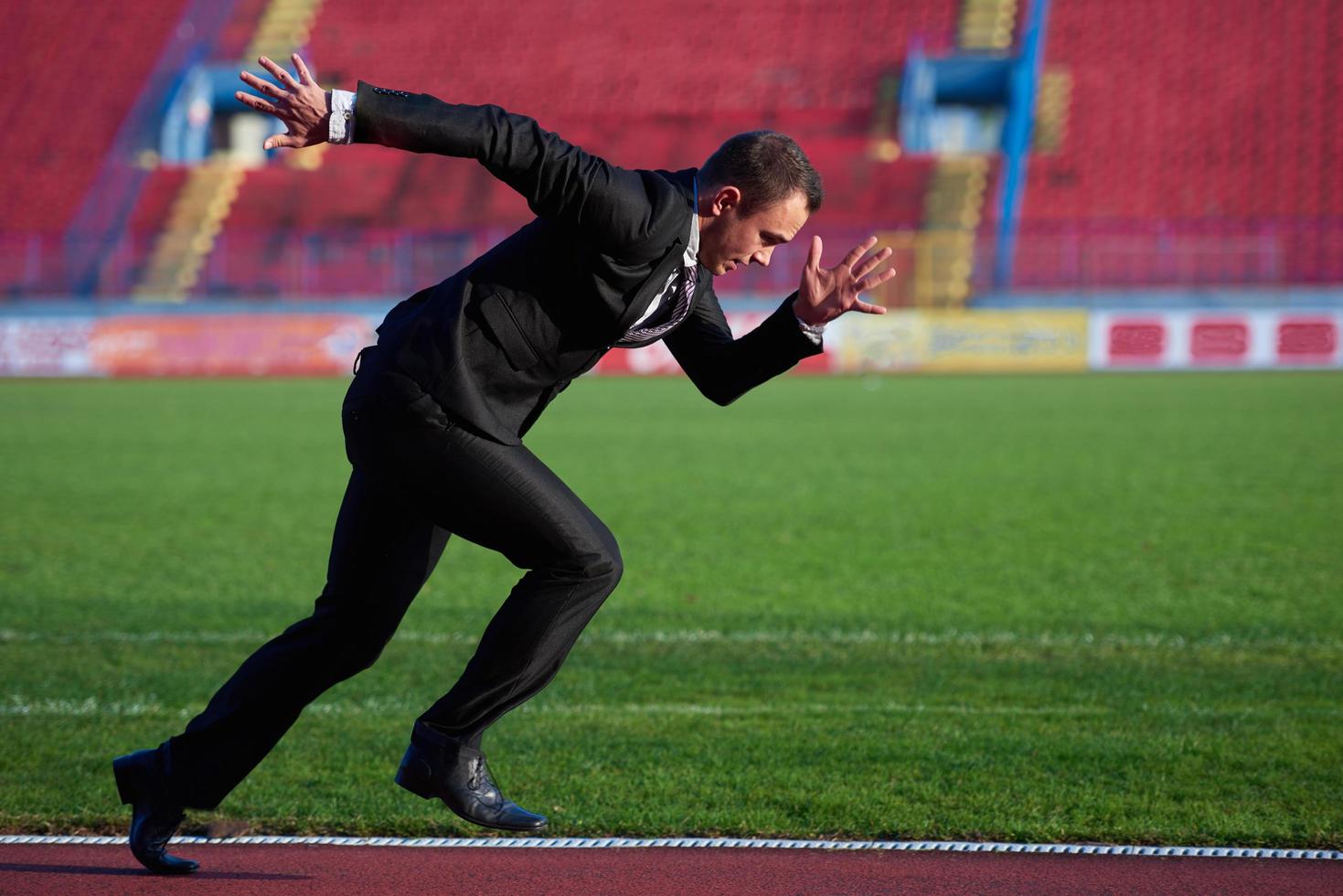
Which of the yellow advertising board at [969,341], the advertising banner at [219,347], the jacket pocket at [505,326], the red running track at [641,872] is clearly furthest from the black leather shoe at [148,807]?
the advertising banner at [219,347]

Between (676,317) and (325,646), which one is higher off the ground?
(676,317)

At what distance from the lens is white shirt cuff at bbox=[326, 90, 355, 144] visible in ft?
11.5

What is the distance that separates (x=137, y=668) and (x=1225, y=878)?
4.81 metres

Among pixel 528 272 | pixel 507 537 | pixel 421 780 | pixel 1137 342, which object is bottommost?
pixel 421 780

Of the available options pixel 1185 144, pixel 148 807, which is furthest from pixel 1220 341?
pixel 148 807

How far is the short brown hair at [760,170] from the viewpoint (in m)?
3.73

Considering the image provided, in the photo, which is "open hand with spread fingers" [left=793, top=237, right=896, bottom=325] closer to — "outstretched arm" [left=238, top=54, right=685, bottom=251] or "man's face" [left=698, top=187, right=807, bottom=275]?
"man's face" [left=698, top=187, right=807, bottom=275]

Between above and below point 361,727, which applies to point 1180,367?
above

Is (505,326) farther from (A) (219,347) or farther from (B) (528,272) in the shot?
(A) (219,347)

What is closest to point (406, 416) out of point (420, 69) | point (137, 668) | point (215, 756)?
point (215, 756)

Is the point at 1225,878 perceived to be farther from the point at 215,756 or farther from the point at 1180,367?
the point at 1180,367

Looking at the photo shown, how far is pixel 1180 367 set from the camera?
30.6 metres

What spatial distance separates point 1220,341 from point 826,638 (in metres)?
25.1

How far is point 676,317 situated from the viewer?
3.91 metres
